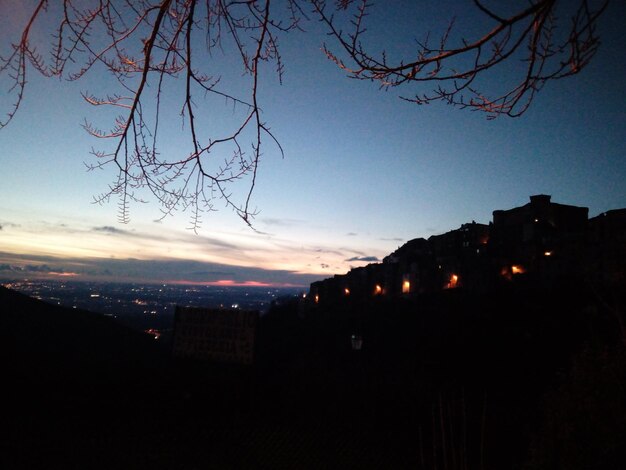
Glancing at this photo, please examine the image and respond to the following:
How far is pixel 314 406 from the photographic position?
35.3 feet

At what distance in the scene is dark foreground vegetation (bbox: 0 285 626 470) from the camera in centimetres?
598

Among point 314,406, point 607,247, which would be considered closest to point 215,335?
point 314,406

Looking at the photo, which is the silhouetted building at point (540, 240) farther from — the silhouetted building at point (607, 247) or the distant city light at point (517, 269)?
the silhouetted building at point (607, 247)

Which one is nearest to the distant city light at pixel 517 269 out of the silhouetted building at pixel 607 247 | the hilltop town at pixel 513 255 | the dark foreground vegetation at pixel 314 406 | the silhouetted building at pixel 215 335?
the hilltop town at pixel 513 255

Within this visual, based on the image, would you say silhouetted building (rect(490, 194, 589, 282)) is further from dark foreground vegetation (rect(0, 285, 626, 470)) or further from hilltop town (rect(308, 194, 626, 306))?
dark foreground vegetation (rect(0, 285, 626, 470))

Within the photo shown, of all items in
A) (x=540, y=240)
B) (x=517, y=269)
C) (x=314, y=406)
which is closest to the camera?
(x=314, y=406)

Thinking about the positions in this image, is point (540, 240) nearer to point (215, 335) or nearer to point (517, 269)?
point (517, 269)

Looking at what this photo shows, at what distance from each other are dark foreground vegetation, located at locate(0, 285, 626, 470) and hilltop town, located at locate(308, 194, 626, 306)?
6979 millimetres

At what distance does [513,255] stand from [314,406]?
30863 mm

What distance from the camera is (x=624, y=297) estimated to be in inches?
843

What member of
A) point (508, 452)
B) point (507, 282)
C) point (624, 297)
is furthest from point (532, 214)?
point (508, 452)

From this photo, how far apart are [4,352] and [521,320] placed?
2880cm

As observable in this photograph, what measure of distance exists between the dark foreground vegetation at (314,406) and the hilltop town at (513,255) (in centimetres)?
698

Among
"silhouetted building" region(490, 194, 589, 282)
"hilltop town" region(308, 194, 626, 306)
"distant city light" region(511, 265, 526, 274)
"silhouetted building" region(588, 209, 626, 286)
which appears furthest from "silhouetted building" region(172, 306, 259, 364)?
"distant city light" region(511, 265, 526, 274)
